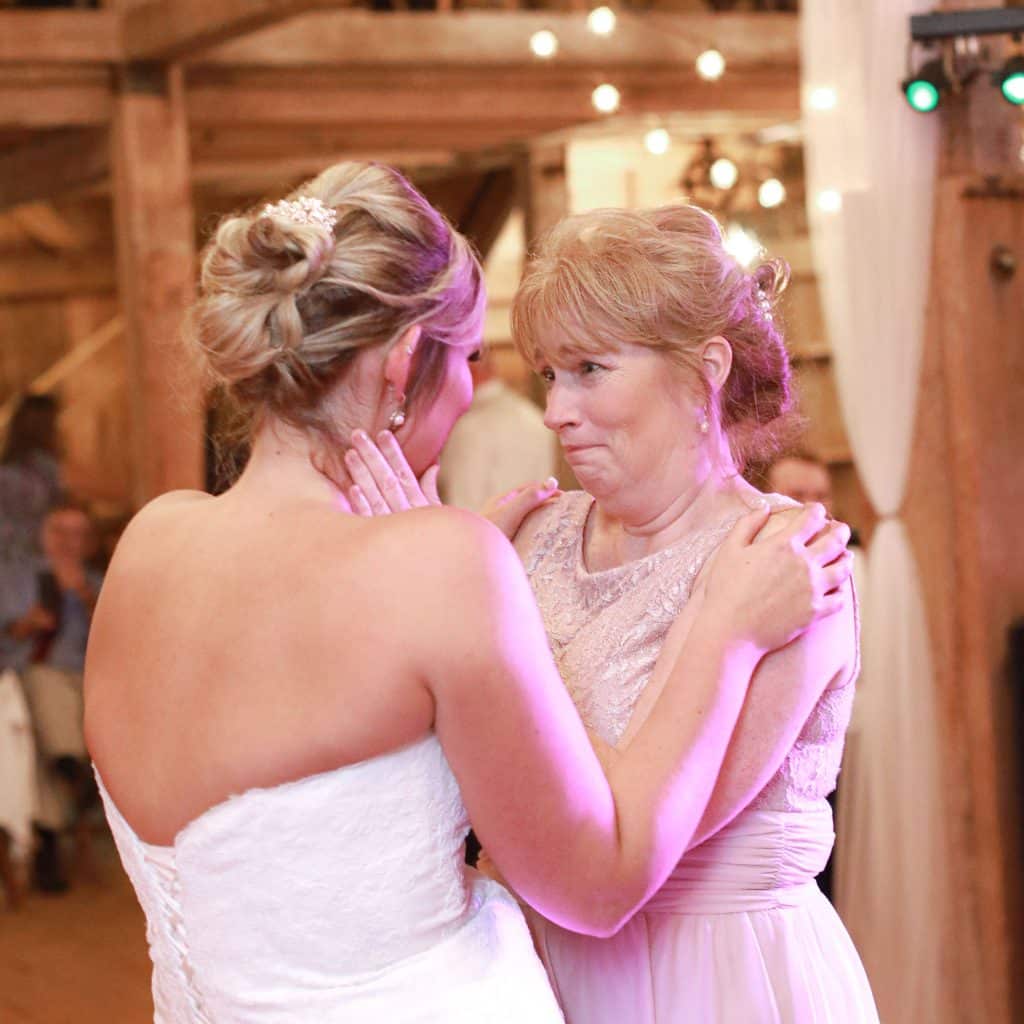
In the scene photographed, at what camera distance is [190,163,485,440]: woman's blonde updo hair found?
160 centimetres

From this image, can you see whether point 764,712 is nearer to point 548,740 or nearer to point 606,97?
point 548,740

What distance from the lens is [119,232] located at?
20.7 ft

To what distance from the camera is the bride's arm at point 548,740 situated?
59.2 inches

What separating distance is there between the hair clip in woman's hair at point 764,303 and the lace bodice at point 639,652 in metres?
0.25

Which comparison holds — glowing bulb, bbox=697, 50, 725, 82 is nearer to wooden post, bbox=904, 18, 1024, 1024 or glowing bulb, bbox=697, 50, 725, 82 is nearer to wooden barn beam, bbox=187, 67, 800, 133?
wooden barn beam, bbox=187, 67, 800, 133

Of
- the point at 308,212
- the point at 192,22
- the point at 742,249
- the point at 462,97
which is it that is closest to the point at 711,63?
the point at 462,97

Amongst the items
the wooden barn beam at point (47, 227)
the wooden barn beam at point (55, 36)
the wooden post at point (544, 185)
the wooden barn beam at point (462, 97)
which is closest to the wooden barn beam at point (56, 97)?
the wooden barn beam at point (55, 36)

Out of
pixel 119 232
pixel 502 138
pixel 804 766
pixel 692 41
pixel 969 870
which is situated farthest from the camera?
pixel 502 138

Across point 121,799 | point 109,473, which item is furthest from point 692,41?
point 121,799

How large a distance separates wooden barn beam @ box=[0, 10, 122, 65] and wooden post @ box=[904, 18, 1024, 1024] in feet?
11.2

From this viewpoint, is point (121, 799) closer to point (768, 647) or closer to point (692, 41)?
point (768, 647)

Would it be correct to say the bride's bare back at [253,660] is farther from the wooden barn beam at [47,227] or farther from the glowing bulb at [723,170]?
the wooden barn beam at [47,227]

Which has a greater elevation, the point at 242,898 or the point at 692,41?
the point at 692,41

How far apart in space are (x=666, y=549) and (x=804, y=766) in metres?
0.32
